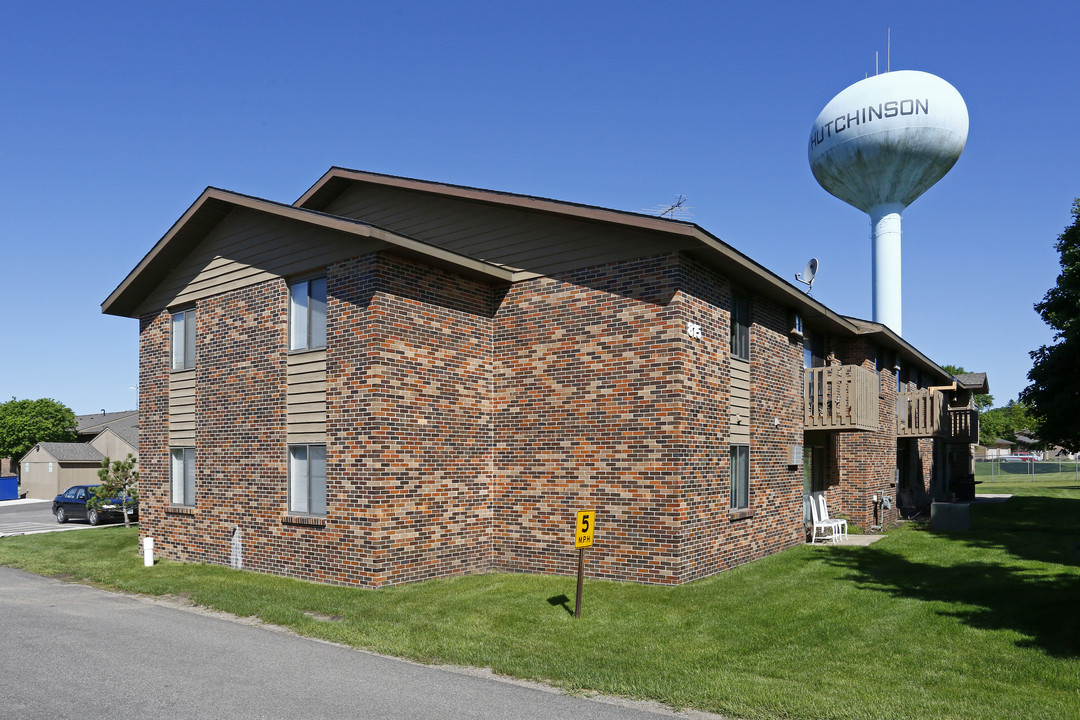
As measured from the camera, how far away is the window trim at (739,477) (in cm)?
1496

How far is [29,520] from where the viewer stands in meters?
33.4

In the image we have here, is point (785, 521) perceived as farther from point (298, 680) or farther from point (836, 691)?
point (298, 680)

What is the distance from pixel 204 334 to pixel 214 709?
1086 cm

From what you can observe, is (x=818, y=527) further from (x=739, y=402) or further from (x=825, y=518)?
(x=739, y=402)

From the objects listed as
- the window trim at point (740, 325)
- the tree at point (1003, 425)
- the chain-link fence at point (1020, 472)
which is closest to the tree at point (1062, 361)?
the window trim at point (740, 325)

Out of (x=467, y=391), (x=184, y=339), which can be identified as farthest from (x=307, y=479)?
(x=184, y=339)

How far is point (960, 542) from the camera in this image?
1739cm

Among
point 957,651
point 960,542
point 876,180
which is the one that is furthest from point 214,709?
point 876,180

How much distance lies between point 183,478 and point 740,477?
11.6 meters

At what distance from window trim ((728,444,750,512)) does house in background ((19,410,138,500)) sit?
154 ft

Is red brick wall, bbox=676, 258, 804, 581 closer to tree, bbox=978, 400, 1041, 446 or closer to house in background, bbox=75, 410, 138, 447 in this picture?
house in background, bbox=75, 410, 138, 447

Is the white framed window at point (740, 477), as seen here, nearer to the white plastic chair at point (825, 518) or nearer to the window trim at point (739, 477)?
the window trim at point (739, 477)

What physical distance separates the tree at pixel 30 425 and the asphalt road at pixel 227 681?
63658 millimetres

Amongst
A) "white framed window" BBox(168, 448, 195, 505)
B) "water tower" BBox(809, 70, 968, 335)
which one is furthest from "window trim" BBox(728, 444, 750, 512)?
"water tower" BBox(809, 70, 968, 335)
